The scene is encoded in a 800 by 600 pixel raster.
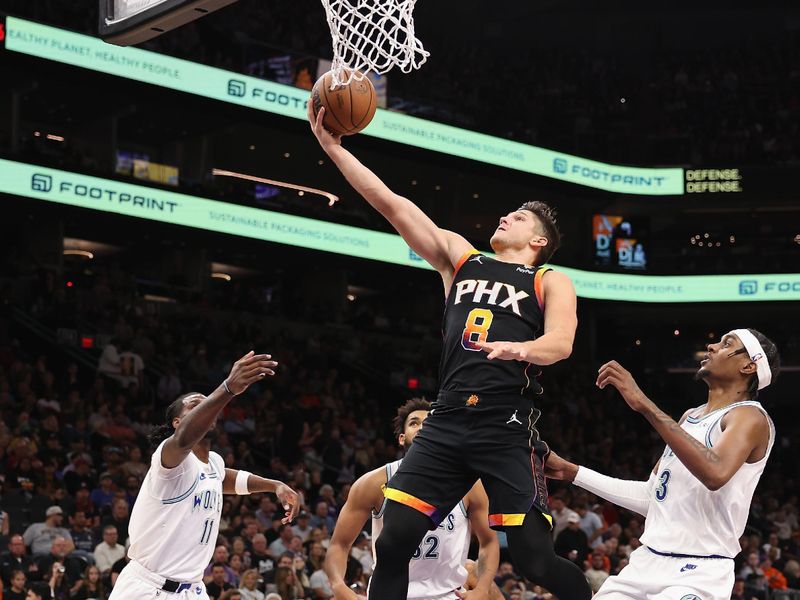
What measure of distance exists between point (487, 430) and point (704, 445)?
1.12m

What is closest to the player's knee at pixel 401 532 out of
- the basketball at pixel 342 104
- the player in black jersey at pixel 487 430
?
the player in black jersey at pixel 487 430

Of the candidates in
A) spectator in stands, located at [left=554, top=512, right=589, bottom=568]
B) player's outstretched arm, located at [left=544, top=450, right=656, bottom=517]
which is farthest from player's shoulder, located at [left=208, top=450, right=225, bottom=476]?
spectator in stands, located at [left=554, top=512, right=589, bottom=568]

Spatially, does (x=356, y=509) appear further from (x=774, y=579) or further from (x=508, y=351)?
(x=774, y=579)

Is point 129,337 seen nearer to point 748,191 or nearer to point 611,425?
point 611,425

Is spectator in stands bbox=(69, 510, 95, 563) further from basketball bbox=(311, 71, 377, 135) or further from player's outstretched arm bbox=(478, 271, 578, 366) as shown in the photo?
player's outstretched arm bbox=(478, 271, 578, 366)

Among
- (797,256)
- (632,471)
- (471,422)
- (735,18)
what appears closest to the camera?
(471,422)

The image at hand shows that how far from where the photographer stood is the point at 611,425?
24172 millimetres

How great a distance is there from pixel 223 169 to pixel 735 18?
16.2 meters

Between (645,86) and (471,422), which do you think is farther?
(645,86)

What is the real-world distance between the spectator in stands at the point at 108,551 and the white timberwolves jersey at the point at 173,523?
5166 mm

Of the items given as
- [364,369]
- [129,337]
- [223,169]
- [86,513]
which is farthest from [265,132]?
[86,513]

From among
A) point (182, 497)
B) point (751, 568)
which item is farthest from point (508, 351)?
point (751, 568)

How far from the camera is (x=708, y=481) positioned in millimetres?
4828

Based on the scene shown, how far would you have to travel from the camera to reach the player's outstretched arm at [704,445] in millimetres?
4613
